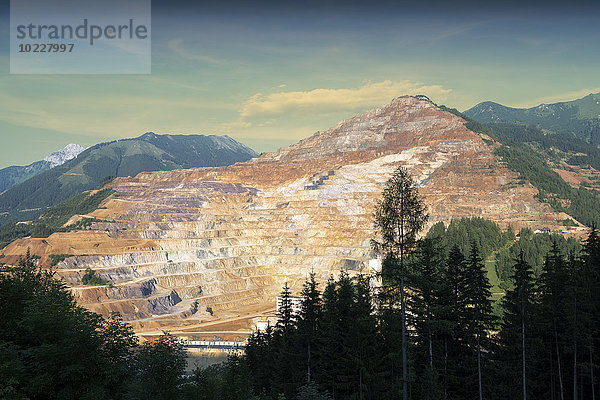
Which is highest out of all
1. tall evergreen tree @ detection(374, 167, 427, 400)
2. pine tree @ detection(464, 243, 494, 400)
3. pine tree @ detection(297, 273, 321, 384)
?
tall evergreen tree @ detection(374, 167, 427, 400)

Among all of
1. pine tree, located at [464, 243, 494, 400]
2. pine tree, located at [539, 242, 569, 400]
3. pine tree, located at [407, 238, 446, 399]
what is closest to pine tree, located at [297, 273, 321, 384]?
pine tree, located at [407, 238, 446, 399]

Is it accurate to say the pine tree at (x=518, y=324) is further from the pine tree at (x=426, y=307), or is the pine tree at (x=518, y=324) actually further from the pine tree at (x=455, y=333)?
→ the pine tree at (x=426, y=307)

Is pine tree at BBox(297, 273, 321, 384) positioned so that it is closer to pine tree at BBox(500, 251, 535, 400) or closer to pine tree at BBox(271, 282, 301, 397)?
pine tree at BBox(271, 282, 301, 397)

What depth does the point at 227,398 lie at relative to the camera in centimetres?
2509

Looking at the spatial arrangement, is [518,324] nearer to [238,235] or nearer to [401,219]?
[401,219]

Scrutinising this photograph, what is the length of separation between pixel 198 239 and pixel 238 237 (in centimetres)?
1678

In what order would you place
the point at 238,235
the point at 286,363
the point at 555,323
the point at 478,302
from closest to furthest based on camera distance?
the point at 478,302 → the point at 555,323 → the point at 286,363 → the point at 238,235

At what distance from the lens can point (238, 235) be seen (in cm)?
16500

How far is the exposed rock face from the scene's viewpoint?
119500mm

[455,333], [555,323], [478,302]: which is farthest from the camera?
[555,323]

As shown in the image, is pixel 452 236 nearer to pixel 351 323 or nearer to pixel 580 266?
pixel 580 266

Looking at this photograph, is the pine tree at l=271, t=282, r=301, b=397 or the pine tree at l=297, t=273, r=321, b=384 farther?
the pine tree at l=271, t=282, r=301, b=397

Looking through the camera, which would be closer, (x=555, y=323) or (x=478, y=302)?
(x=478, y=302)

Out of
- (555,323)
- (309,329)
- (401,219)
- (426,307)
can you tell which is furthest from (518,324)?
(309,329)
